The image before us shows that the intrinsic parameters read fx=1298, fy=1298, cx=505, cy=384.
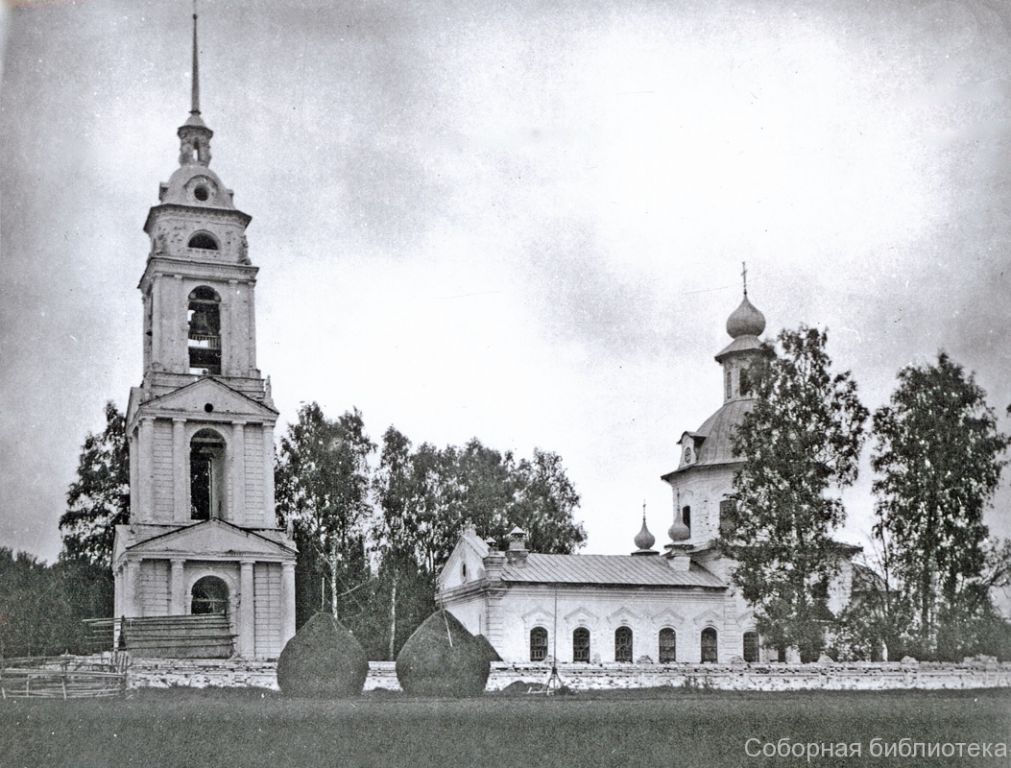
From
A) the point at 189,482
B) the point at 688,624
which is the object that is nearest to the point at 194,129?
the point at 189,482

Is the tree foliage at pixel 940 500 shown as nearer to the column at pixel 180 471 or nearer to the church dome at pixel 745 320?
the church dome at pixel 745 320

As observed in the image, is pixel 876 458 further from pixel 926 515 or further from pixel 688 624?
pixel 688 624

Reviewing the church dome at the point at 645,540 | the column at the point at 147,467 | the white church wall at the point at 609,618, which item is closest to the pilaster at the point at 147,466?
the column at the point at 147,467

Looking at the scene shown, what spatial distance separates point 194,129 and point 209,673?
57.5ft

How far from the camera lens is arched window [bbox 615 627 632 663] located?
130 feet

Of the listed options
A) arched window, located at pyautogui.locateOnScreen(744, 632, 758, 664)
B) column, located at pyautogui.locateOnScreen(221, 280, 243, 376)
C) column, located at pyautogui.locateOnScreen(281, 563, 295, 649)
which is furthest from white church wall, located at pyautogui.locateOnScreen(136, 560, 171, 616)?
arched window, located at pyautogui.locateOnScreen(744, 632, 758, 664)

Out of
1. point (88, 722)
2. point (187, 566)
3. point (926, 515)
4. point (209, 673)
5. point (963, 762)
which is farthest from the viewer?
point (187, 566)

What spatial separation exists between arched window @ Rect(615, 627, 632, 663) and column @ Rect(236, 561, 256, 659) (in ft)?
35.8

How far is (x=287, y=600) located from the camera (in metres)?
38.1

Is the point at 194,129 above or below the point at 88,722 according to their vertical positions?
above

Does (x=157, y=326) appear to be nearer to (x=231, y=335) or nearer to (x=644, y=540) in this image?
(x=231, y=335)

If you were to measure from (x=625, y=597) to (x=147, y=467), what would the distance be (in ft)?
48.8

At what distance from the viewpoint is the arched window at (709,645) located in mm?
40719

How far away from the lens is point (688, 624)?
40.8 meters
